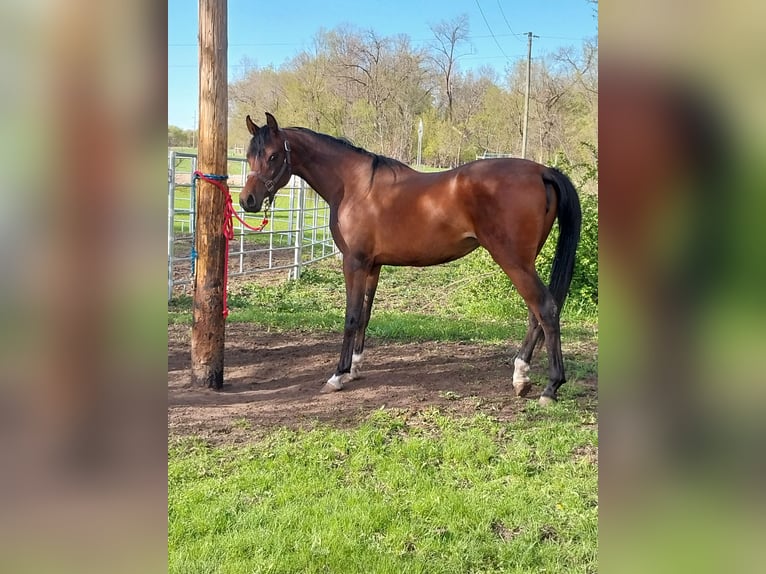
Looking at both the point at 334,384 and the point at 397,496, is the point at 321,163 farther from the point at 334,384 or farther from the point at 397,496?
the point at 397,496

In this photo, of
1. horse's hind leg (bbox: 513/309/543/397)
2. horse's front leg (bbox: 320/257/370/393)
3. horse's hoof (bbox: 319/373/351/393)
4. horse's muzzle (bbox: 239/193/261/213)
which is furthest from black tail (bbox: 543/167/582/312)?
horse's muzzle (bbox: 239/193/261/213)

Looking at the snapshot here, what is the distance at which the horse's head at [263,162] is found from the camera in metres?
4.34

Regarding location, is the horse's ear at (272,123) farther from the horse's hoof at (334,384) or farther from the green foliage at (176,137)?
the horse's hoof at (334,384)

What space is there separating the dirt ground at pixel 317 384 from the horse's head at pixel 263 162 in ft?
4.45

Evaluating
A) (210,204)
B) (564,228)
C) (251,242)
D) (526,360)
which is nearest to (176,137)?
(210,204)

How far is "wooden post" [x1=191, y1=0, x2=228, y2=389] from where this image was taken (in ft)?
12.0

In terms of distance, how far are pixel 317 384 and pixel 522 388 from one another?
1.52m

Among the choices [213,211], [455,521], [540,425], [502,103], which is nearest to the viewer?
[455,521]

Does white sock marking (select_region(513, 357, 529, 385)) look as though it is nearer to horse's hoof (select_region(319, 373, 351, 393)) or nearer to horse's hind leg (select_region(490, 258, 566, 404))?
horse's hind leg (select_region(490, 258, 566, 404))
